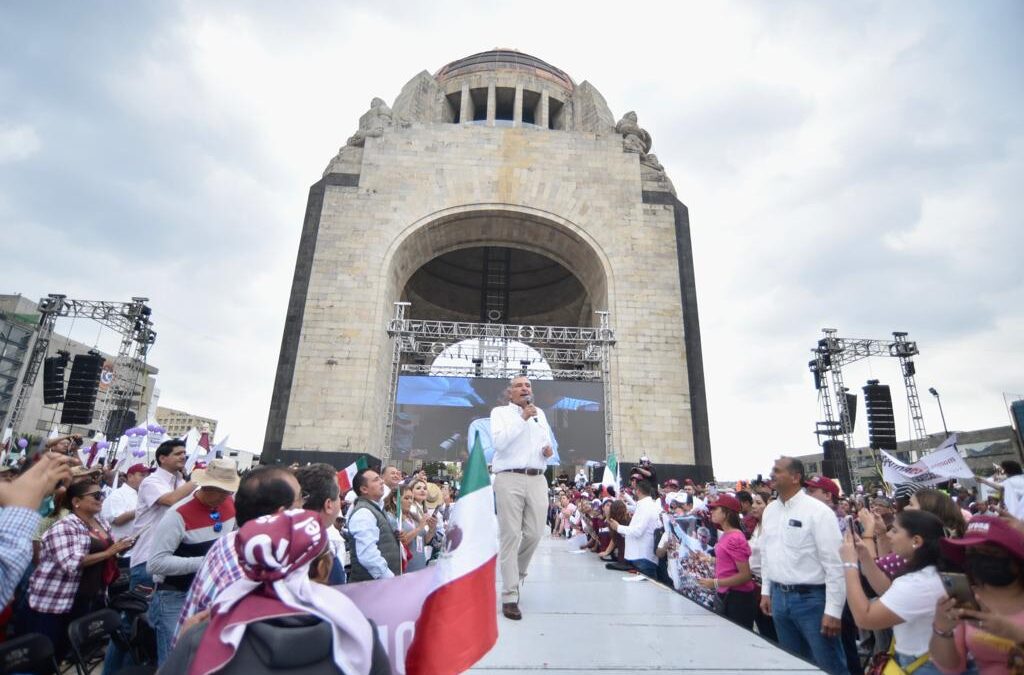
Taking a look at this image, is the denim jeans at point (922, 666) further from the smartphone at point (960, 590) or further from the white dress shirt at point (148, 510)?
the white dress shirt at point (148, 510)

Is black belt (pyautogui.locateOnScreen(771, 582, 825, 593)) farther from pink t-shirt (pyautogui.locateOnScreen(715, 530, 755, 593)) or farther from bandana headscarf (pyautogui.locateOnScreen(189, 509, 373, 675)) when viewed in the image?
bandana headscarf (pyautogui.locateOnScreen(189, 509, 373, 675))

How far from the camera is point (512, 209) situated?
18438 mm

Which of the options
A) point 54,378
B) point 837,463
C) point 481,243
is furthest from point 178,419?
point 837,463

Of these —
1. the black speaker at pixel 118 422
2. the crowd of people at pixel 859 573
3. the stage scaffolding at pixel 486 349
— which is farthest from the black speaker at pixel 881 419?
the black speaker at pixel 118 422

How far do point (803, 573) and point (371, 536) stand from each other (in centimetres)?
288

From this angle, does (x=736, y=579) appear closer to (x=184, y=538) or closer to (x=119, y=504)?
(x=184, y=538)

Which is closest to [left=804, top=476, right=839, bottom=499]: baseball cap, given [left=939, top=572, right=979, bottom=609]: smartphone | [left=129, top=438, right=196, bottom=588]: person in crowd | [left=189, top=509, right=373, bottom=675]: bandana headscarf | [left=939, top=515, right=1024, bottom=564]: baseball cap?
[left=939, top=515, right=1024, bottom=564]: baseball cap

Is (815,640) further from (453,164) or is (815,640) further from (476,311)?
(476,311)

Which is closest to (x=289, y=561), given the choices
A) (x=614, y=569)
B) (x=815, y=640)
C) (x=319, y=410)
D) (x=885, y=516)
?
(x=815, y=640)

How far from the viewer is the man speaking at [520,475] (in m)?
4.04

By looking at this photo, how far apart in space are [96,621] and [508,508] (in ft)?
8.60

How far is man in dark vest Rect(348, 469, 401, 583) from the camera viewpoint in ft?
11.0

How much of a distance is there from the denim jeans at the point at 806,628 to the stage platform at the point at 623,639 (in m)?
0.28

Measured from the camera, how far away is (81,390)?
17.4 m
